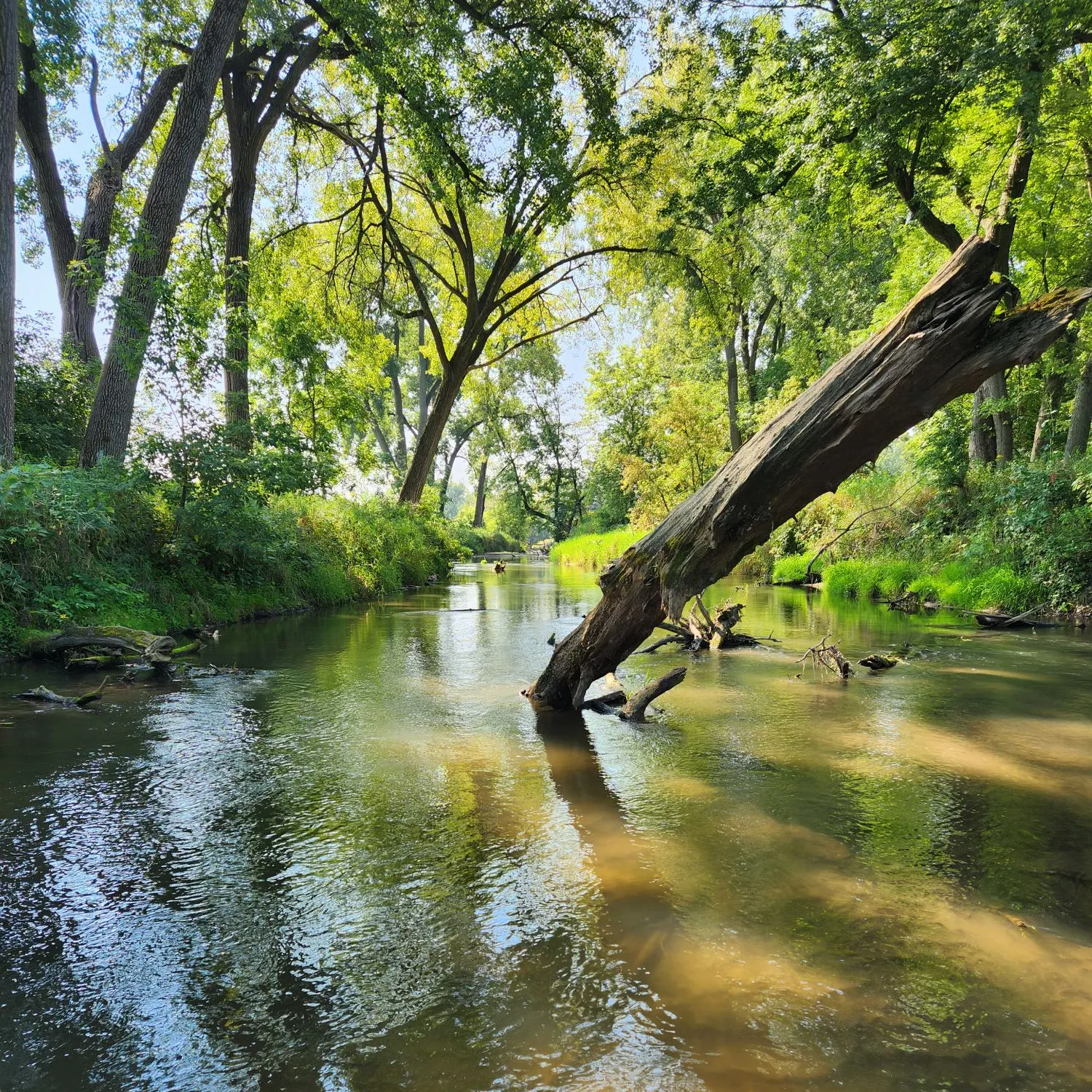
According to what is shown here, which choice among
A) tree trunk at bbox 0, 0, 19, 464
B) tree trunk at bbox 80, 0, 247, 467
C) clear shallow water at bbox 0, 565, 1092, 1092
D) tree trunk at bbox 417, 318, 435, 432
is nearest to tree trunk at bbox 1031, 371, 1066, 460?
clear shallow water at bbox 0, 565, 1092, 1092

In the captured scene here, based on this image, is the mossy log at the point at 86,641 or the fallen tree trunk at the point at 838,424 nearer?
the fallen tree trunk at the point at 838,424

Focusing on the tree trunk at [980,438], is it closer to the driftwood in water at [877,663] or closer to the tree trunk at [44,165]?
the driftwood in water at [877,663]

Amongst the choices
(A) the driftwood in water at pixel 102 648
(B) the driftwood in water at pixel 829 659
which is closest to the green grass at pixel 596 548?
(B) the driftwood in water at pixel 829 659

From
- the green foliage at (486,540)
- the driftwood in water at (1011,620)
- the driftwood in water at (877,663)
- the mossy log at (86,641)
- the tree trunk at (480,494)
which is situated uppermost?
the tree trunk at (480,494)

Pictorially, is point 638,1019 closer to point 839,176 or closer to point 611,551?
point 839,176

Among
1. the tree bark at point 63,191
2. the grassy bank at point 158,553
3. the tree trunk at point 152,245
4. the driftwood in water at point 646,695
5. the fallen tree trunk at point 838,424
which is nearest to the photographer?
the fallen tree trunk at point 838,424

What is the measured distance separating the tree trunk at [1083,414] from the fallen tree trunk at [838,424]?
12.3 metres

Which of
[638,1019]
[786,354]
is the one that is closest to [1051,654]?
[638,1019]

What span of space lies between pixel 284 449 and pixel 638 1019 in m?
11.1

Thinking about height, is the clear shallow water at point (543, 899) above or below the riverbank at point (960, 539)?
below

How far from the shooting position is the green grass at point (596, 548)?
29438 millimetres

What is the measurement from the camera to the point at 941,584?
14.0 meters

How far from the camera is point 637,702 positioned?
6.01 m

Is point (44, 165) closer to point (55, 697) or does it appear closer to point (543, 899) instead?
point (55, 697)
